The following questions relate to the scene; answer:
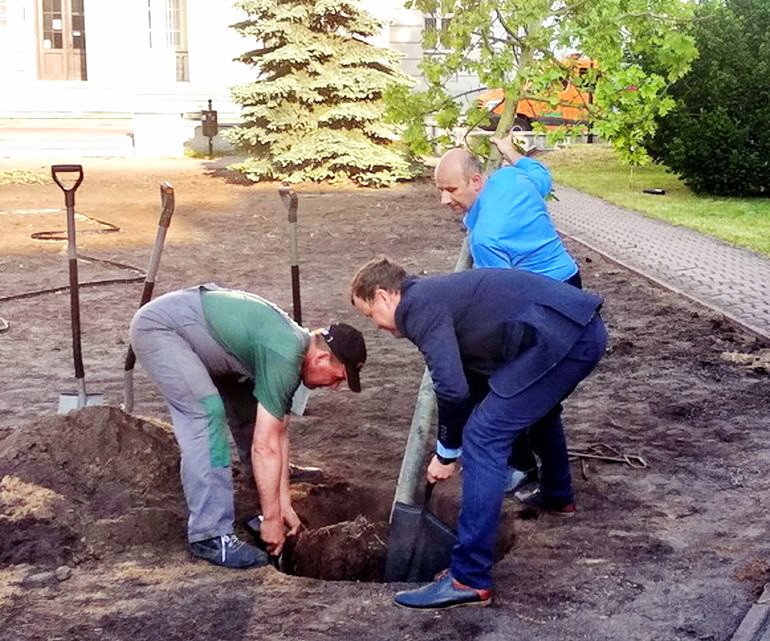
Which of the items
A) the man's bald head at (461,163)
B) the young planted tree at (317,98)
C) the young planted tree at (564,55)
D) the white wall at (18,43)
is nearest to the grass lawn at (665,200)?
the young planted tree at (317,98)

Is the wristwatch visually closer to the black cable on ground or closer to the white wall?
the black cable on ground

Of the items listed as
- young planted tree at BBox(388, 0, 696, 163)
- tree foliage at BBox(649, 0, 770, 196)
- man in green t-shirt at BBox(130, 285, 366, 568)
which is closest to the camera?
man in green t-shirt at BBox(130, 285, 366, 568)

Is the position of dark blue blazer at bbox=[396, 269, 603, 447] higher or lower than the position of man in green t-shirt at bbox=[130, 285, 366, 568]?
higher

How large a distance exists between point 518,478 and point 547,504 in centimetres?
36

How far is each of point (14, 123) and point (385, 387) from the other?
2260cm

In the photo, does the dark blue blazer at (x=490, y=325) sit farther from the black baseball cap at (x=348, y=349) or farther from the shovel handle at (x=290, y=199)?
the shovel handle at (x=290, y=199)

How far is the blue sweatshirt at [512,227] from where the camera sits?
16.6ft

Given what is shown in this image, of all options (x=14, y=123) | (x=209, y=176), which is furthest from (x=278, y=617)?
(x=14, y=123)

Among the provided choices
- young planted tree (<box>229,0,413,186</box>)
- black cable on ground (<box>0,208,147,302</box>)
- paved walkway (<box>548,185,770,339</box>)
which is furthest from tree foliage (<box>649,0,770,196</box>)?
black cable on ground (<box>0,208,147,302</box>)

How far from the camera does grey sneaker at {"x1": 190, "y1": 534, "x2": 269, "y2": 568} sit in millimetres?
4762

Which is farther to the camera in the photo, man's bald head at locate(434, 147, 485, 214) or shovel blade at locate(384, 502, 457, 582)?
man's bald head at locate(434, 147, 485, 214)

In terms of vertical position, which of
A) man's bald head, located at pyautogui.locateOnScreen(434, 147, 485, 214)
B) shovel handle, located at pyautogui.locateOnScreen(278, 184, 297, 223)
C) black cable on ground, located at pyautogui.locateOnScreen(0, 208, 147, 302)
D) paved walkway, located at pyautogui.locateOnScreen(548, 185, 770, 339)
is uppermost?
man's bald head, located at pyautogui.locateOnScreen(434, 147, 485, 214)

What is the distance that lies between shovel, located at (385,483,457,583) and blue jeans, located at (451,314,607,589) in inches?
22.0

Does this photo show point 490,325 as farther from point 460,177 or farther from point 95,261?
point 95,261
